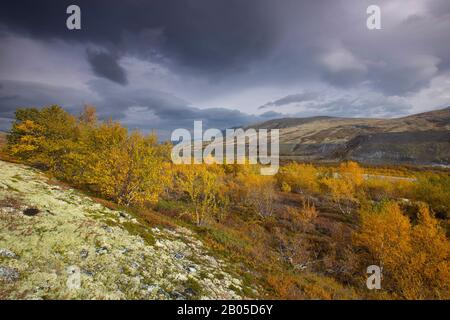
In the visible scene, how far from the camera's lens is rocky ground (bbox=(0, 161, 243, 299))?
5902 millimetres

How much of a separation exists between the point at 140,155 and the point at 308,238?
769 inches

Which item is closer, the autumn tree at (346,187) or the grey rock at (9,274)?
the grey rock at (9,274)

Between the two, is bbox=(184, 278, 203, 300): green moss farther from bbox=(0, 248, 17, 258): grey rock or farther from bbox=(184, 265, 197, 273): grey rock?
bbox=(0, 248, 17, 258): grey rock

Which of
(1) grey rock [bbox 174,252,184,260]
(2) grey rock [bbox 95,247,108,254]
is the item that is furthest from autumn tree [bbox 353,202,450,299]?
(2) grey rock [bbox 95,247,108,254]

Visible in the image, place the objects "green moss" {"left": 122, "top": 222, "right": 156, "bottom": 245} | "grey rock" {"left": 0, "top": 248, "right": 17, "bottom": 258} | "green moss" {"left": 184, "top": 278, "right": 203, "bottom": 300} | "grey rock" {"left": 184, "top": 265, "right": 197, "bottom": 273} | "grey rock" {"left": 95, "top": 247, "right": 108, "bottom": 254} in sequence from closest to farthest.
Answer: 1. "grey rock" {"left": 0, "top": 248, "right": 17, "bottom": 258}
2. "green moss" {"left": 184, "top": 278, "right": 203, "bottom": 300}
3. "grey rock" {"left": 95, "top": 247, "right": 108, "bottom": 254}
4. "grey rock" {"left": 184, "top": 265, "right": 197, "bottom": 273}
5. "green moss" {"left": 122, "top": 222, "right": 156, "bottom": 245}

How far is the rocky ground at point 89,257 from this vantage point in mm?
5902

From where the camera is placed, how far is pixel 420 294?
13039mm

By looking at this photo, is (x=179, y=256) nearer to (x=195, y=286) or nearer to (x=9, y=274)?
(x=195, y=286)

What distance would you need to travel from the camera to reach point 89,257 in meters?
7.34

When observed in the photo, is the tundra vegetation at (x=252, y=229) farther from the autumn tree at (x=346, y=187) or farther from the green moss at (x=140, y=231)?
the autumn tree at (x=346, y=187)

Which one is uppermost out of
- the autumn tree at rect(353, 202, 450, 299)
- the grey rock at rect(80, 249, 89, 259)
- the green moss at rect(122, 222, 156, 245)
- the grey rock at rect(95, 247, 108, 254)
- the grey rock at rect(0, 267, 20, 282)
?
the grey rock at rect(0, 267, 20, 282)

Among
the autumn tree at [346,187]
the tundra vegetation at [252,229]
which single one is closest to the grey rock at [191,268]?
the tundra vegetation at [252,229]

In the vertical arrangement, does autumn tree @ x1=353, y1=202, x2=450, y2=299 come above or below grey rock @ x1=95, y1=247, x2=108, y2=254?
below
